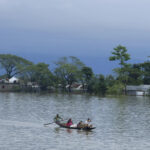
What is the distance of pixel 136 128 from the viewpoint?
148 ft

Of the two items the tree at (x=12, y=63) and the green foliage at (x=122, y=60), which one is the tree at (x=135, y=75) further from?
the tree at (x=12, y=63)

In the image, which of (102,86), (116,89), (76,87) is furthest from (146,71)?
(76,87)

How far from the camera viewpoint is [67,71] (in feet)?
443

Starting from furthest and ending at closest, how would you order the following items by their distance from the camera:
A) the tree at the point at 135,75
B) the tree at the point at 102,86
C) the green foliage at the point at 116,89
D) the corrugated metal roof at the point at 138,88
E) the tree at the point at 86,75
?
the tree at the point at 86,75, the tree at the point at 135,75, the corrugated metal roof at the point at 138,88, the tree at the point at 102,86, the green foliage at the point at 116,89

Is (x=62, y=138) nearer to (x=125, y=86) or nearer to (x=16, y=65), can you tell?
(x=125, y=86)

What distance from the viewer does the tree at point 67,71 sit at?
13412 centimetres

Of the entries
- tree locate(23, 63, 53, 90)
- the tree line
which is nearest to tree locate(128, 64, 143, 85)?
the tree line

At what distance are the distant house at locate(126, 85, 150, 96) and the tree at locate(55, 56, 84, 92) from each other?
60.2 ft

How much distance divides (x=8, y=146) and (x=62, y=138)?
5919 millimetres

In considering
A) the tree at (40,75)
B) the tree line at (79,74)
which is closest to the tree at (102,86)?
the tree line at (79,74)

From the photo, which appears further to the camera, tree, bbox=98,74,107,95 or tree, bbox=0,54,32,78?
tree, bbox=0,54,32,78

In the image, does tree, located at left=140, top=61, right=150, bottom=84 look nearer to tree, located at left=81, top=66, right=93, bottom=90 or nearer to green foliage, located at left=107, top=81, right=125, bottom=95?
green foliage, located at left=107, top=81, right=125, bottom=95

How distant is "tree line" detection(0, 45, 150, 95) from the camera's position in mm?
121500

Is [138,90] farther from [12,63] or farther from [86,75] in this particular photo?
[12,63]
